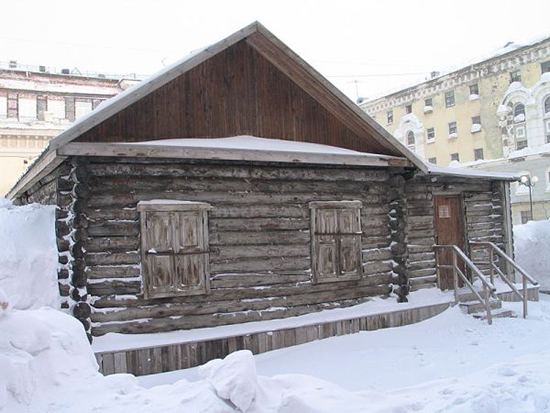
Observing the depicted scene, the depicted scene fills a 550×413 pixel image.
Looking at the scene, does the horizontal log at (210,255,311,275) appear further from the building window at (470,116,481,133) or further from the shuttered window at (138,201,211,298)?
the building window at (470,116,481,133)

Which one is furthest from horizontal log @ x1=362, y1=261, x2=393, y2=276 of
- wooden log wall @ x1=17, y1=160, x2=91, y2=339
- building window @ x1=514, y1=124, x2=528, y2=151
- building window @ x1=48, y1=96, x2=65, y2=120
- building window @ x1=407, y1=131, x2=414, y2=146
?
building window @ x1=407, y1=131, x2=414, y2=146

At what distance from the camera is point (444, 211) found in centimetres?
1252

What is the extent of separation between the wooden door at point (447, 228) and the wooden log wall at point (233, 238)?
8.44ft

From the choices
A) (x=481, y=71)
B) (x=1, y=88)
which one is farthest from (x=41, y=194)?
(x=481, y=71)

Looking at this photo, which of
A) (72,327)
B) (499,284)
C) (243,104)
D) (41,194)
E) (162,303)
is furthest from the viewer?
(499,284)

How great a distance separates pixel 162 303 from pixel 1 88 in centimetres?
3271

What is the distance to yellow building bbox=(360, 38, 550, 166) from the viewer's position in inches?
1329

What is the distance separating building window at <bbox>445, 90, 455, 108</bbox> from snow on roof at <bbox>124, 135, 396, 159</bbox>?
33143 millimetres

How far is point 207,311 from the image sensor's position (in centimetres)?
848

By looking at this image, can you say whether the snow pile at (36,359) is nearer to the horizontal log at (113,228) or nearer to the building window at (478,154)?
the horizontal log at (113,228)

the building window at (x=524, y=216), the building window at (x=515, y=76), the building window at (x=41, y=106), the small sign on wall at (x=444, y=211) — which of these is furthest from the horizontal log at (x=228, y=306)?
the building window at (x=41, y=106)

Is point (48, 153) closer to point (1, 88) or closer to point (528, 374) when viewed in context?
point (528, 374)

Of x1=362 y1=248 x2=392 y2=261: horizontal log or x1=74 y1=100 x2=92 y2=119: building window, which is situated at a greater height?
x1=74 y1=100 x2=92 y2=119: building window

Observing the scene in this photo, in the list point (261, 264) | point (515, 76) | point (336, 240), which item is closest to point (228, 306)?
point (261, 264)
